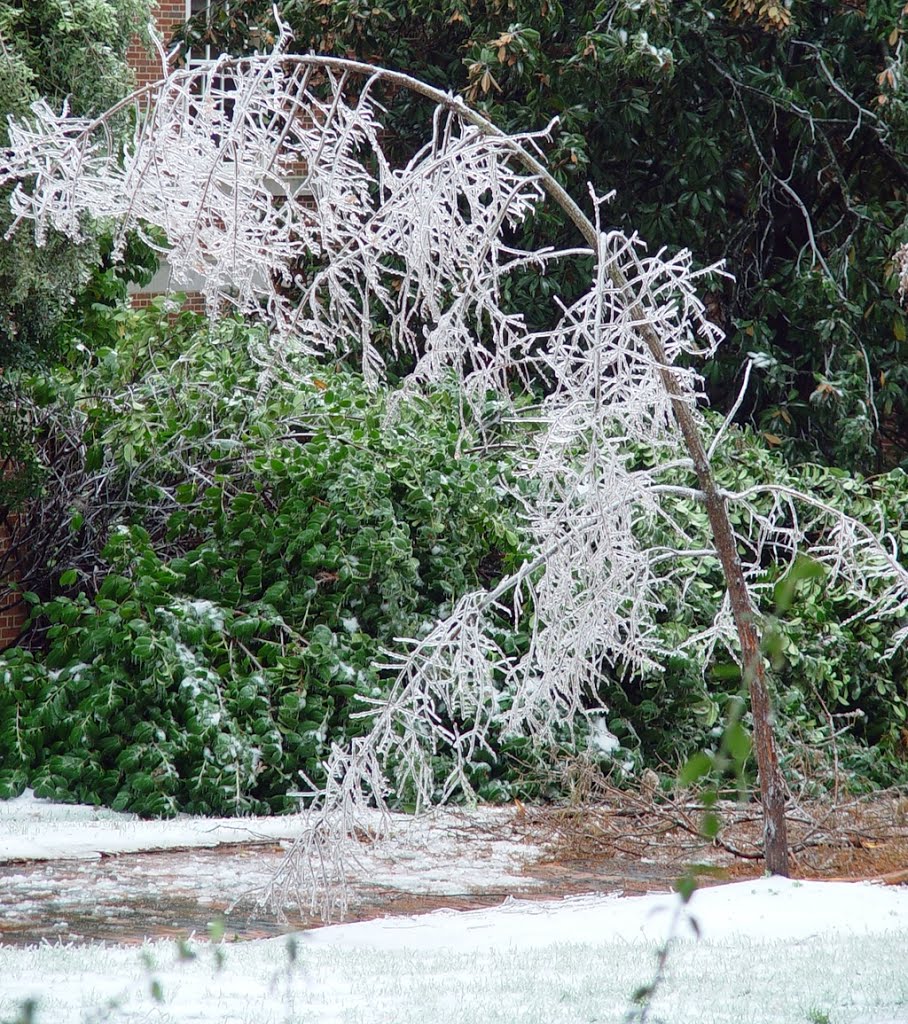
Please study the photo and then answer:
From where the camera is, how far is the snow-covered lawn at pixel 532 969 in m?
3.86

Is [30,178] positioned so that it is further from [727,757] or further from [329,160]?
[727,757]

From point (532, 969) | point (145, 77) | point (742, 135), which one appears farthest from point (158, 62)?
point (532, 969)

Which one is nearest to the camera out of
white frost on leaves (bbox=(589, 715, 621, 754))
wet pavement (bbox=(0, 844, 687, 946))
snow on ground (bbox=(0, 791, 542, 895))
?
wet pavement (bbox=(0, 844, 687, 946))

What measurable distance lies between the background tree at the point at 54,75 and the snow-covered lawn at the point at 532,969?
400 centimetres

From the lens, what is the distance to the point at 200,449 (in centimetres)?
938

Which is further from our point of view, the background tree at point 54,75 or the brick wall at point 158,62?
the brick wall at point 158,62

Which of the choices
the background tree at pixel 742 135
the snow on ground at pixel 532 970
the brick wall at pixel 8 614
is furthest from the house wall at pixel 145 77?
the snow on ground at pixel 532 970

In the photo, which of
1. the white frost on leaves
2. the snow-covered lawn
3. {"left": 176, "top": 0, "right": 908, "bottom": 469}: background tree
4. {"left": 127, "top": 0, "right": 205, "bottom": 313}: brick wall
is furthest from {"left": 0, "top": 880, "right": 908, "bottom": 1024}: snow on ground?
{"left": 127, "top": 0, "right": 205, "bottom": 313}: brick wall

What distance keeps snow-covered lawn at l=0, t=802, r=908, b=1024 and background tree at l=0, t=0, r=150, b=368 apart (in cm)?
400

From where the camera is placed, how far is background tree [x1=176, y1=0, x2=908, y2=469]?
1246cm

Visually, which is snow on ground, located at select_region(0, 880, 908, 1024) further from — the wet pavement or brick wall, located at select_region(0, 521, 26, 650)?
brick wall, located at select_region(0, 521, 26, 650)

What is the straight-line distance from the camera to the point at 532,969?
4477 mm

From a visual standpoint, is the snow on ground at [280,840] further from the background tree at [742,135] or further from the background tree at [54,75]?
the background tree at [742,135]

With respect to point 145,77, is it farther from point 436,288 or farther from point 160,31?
point 436,288
